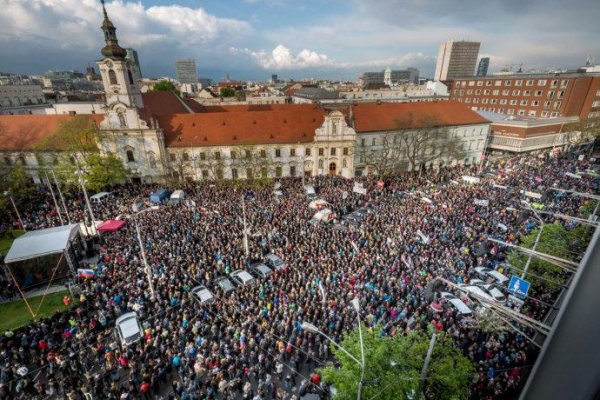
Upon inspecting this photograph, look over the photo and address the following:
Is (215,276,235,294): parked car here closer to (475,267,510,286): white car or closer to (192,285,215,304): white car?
(192,285,215,304): white car

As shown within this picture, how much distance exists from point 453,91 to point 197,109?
7968 cm

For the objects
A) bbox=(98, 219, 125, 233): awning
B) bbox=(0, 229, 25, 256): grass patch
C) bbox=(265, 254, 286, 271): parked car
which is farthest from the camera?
bbox=(98, 219, 125, 233): awning

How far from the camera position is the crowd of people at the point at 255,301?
1609 cm

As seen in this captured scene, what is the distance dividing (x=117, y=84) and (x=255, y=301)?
1531 inches

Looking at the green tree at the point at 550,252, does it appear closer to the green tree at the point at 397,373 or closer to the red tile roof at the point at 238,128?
the green tree at the point at 397,373

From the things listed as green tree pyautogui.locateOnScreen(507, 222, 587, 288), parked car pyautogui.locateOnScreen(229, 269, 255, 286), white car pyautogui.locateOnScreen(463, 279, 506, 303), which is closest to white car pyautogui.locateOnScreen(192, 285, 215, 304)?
parked car pyautogui.locateOnScreen(229, 269, 255, 286)

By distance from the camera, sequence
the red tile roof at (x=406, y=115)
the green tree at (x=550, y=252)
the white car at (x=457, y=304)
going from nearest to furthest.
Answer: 1. the green tree at (x=550, y=252)
2. the white car at (x=457, y=304)
3. the red tile roof at (x=406, y=115)

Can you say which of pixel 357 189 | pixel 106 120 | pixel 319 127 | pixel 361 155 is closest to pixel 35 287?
pixel 106 120

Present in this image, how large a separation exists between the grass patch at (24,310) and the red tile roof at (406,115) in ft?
142

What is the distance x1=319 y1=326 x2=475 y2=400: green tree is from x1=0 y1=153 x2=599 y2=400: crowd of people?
138cm

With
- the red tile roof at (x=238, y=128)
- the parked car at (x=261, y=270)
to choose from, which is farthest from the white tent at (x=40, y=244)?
the red tile roof at (x=238, y=128)

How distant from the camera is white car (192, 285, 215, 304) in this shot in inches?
827

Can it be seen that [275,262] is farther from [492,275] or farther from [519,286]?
[492,275]

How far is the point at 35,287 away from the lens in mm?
24344
